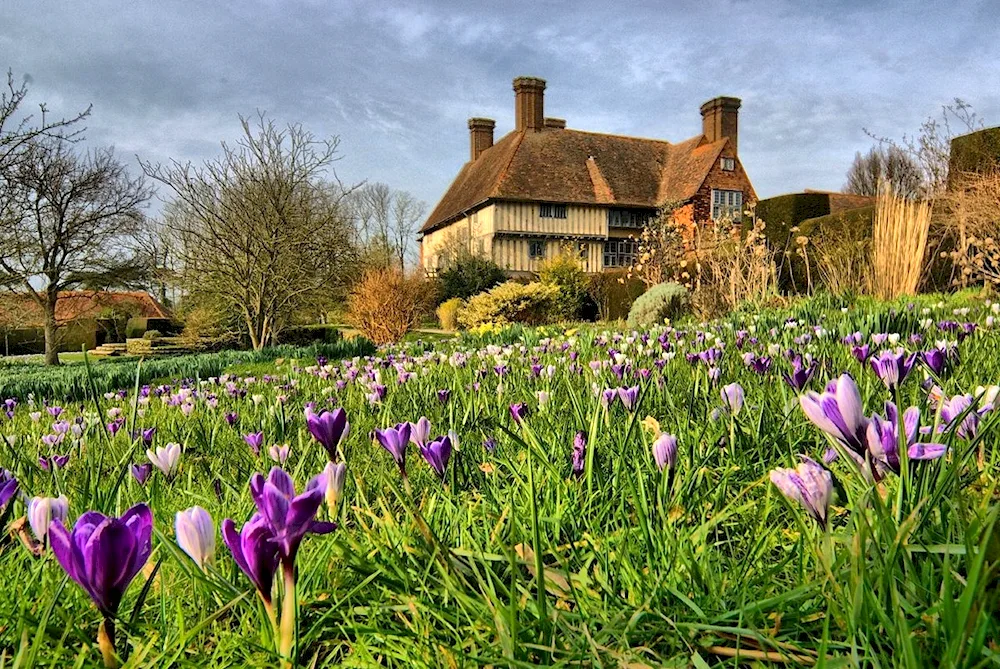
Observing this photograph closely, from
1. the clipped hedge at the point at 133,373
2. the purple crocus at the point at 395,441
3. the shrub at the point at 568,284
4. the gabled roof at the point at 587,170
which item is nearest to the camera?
the purple crocus at the point at 395,441

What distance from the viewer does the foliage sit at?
64.8ft

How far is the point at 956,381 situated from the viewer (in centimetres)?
226

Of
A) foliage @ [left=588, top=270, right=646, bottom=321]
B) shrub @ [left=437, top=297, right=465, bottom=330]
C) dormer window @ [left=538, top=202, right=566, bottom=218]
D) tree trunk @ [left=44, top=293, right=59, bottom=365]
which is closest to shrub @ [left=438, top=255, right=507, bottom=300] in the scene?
shrub @ [left=437, top=297, right=465, bottom=330]

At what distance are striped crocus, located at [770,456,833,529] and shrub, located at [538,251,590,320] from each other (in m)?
19.6

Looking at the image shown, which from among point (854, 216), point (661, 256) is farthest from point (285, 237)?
point (854, 216)

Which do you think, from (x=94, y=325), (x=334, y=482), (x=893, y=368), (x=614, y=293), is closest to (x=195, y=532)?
(x=334, y=482)

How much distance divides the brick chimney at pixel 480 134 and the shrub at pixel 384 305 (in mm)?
28261

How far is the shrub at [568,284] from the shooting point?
21.1 meters

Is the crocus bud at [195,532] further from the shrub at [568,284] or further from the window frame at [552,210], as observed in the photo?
the window frame at [552,210]

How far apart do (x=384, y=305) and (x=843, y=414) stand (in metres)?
18.2

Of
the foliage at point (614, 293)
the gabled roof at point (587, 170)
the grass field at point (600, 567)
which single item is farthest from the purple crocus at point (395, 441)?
the gabled roof at point (587, 170)

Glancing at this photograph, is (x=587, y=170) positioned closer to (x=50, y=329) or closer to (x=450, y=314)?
(x=450, y=314)

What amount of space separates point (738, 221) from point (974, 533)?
38870 millimetres

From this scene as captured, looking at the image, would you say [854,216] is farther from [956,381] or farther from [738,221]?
[738,221]
